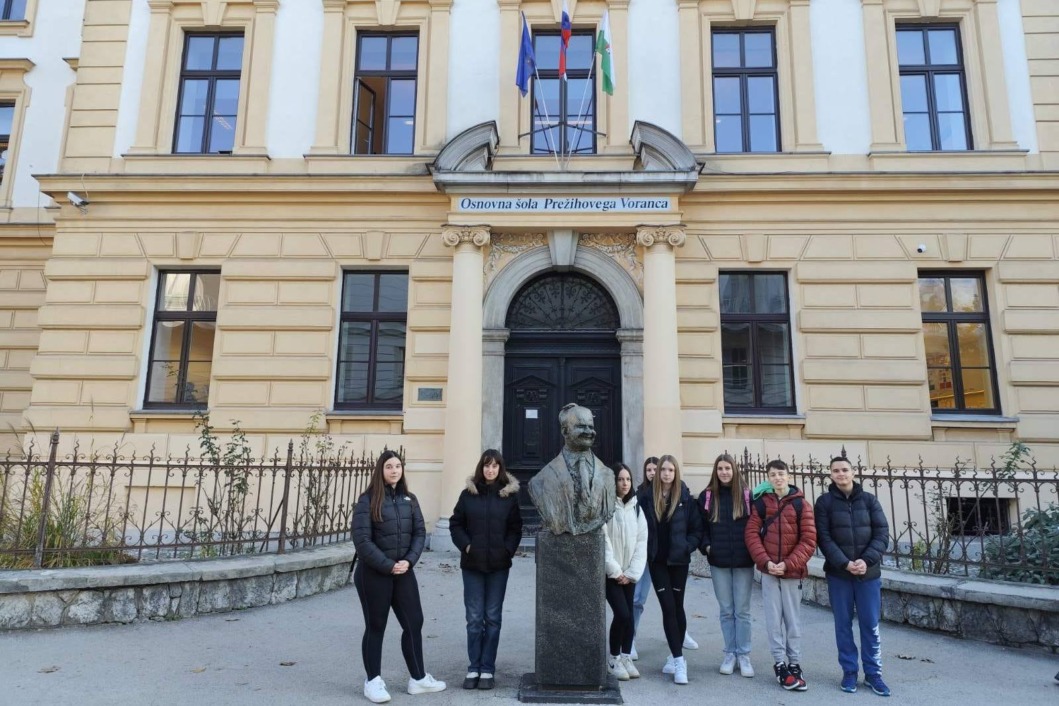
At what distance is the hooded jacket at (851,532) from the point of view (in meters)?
5.18

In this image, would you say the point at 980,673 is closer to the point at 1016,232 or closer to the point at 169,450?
the point at 1016,232

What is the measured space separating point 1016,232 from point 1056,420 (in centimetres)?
322

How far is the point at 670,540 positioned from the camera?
216 inches

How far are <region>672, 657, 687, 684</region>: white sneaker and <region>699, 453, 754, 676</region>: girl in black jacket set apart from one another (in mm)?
427

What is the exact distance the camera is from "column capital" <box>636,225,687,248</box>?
37.8 feet

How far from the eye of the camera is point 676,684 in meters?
5.20

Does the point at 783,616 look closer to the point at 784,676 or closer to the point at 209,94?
the point at 784,676

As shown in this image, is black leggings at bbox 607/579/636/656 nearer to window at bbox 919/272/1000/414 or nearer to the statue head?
the statue head

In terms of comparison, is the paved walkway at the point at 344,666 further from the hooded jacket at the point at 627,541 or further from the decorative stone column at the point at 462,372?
the decorative stone column at the point at 462,372

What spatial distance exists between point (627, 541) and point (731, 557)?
2.91 ft

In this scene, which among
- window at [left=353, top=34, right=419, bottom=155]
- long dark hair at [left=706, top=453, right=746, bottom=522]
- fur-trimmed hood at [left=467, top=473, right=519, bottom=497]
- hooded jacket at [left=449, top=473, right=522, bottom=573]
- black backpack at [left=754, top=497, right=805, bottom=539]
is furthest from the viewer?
window at [left=353, top=34, right=419, bottom=155]

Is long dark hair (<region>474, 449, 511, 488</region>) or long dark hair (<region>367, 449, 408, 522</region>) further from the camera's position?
long dark hair (<region>474, 449, 511, 488</region>)

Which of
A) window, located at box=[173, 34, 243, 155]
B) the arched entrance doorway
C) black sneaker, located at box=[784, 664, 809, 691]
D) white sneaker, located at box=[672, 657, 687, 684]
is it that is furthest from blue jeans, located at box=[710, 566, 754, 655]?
window, located at box=[173, 34, 243, 155]

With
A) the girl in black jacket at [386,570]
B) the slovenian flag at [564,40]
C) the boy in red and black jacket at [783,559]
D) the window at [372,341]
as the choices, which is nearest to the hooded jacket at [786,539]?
the boy in red and black jacket at [783,559]
